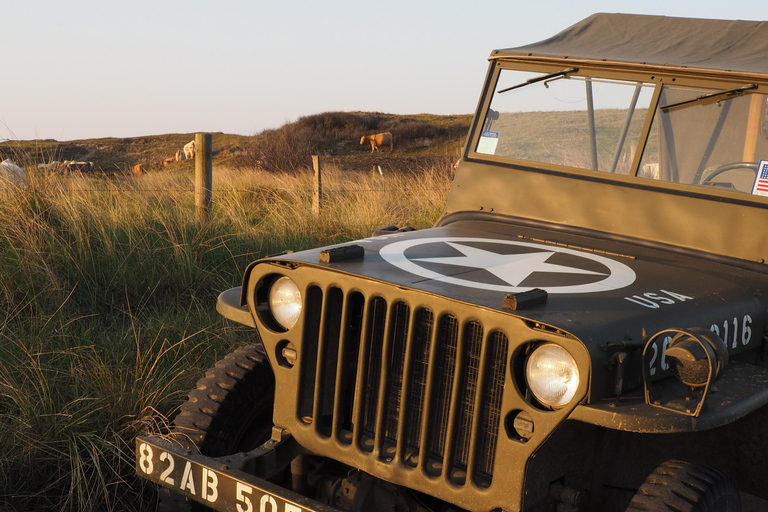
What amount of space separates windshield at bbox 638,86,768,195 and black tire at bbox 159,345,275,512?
178 centimetres

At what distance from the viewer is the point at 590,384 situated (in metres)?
2.05

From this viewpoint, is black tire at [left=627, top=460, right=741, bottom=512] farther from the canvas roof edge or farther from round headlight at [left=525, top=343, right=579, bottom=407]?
the canvas roof edge

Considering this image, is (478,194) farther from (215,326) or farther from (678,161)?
(215,326)

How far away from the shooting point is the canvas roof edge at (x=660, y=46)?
3246 mm

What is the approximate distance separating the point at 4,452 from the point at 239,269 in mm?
2768

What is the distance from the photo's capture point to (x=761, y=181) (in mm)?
3086

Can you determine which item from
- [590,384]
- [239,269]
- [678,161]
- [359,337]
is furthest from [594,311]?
[239,269]

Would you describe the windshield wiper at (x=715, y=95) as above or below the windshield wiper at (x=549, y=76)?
below

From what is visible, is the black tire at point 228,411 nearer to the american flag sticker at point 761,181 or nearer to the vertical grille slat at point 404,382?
the vertical grille slat at point 404,382

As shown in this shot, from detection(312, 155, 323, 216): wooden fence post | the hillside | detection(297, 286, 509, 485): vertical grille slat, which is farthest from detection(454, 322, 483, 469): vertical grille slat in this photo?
the hillside

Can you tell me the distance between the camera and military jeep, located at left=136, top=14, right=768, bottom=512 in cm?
217

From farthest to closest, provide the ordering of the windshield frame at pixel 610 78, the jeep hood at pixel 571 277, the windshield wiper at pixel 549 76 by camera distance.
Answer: the windshield wiper at pixel 549 76 < the windshield frame at pixel 610 78 < the jeep hood at pixel 571 277

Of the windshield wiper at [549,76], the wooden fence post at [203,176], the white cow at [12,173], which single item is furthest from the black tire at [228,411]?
the wooden fence post at [203,176]

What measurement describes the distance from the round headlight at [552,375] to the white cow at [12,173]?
4.91 metres
